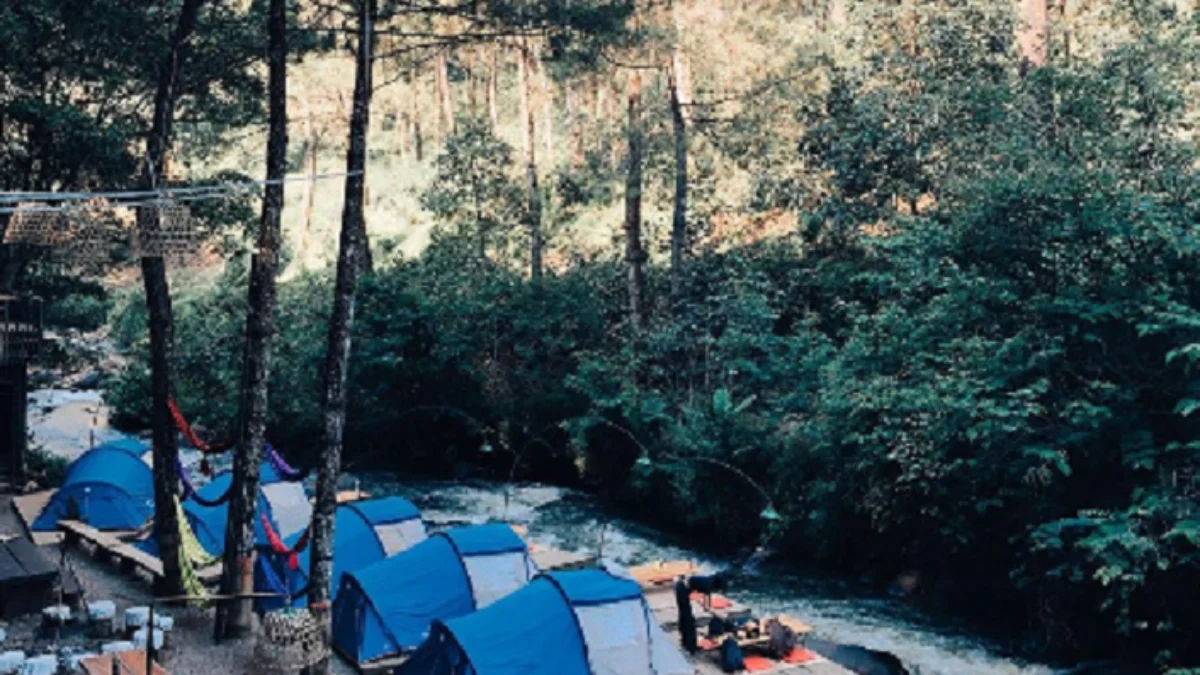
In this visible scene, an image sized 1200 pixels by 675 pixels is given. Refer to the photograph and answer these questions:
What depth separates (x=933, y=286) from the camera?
22.4m

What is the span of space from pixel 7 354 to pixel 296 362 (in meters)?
9.67

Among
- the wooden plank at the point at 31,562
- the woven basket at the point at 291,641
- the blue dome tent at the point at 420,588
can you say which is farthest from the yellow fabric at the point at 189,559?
the woven basket at the point at 291,641

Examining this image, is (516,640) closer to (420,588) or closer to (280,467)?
(420,588)

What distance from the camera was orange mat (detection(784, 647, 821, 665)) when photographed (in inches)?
613

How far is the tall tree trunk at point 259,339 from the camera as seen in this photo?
48.6 feet

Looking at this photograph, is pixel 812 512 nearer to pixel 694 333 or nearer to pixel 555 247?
pixel 694 333

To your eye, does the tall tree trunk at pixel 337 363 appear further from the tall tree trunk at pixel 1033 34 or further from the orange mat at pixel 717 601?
the tall tree trunk at pixel 1033 34

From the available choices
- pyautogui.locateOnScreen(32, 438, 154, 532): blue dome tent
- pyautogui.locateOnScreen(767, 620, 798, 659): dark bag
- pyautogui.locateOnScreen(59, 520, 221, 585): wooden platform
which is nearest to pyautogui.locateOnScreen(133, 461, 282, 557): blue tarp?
pyautogui.locateOnScreen(59, 520, 221, 585): wooden platform

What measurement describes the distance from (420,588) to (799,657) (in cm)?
539

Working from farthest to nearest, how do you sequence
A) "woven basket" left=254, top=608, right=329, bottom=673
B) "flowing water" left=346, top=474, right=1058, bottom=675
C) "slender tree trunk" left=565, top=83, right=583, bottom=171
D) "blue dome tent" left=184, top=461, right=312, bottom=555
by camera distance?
"slender tree trunk" left=565, top=83, right=583, bottom=171 < "blue dome tent" left=184, top=461, right=312, bottom=555 < "flowing water" left=346, top=474, right=1058, bottom=675 < "woven basket" left=254, top=608, right=329, bottom=673

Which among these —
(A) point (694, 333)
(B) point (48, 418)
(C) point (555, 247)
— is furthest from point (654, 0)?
(B) point (48, 418)

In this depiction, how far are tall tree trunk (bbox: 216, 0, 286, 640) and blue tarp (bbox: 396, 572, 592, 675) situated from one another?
130 inches

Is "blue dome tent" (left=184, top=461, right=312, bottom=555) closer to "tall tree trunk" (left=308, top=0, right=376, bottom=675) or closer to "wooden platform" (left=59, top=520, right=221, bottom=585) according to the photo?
"wooden platform" (left=59, top=520, right=221, bottom=585)

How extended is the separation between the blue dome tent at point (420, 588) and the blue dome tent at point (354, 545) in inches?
51.4
